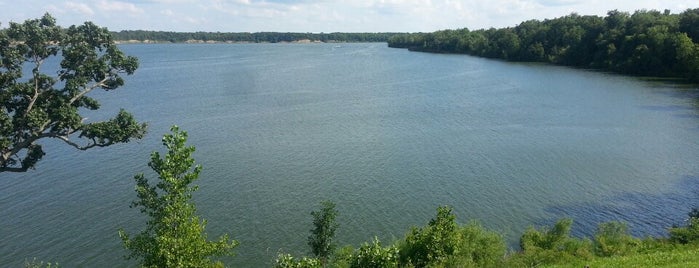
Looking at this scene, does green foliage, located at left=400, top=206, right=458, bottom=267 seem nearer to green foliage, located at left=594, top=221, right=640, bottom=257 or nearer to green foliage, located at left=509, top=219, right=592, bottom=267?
green foliage, located at left=509, top=219, right=592, bottom=267

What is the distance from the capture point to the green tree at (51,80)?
18492 millimetres

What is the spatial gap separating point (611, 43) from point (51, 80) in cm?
11812

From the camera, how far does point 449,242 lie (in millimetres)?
20766

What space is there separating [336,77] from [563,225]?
88.2 meters

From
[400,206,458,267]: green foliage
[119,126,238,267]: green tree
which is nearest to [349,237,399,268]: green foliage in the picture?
[400,206,458,267]: green foliage

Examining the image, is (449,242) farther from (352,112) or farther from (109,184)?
(352,112)

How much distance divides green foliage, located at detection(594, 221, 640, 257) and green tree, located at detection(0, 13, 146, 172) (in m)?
21.5

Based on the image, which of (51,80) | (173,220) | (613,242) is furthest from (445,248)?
(51,80)

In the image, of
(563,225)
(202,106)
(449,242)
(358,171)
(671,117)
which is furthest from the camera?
(202,106)

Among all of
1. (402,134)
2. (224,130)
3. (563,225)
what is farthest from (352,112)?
(563,225)

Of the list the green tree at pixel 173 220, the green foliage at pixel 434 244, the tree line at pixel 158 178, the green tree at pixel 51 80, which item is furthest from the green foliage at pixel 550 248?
the green tree at pixel 51 80

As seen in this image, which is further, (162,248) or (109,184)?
(109,184)

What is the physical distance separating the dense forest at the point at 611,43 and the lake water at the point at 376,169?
59.2ft

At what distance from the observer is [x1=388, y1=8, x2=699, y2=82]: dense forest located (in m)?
95.1
